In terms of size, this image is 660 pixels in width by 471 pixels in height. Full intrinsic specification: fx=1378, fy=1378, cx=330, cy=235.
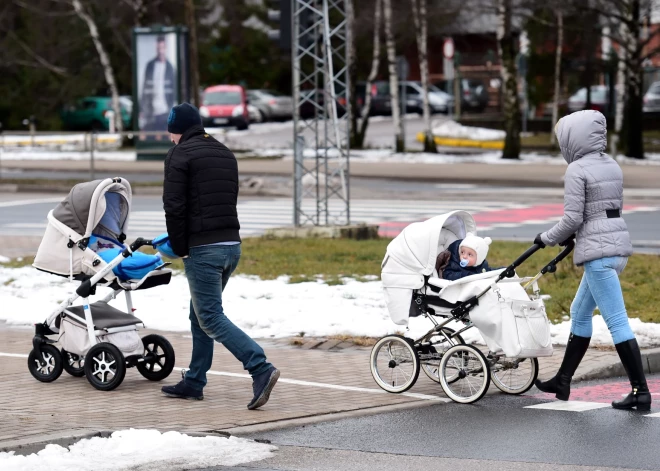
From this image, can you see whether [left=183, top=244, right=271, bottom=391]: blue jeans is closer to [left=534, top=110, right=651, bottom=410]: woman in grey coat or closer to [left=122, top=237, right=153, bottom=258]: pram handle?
[left=122, top=237, right=153, bottom=258]: pram handle

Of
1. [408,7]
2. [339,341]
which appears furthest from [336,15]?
[339,341]

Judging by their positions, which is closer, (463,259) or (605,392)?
(463,259)

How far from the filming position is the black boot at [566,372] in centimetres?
889

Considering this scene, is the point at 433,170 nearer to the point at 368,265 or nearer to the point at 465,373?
the point at 368,265

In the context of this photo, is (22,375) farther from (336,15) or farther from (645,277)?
(336,15)

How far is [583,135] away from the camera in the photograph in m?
8.76

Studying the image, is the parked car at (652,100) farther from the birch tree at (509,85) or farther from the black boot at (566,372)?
the black boot at (566,372)

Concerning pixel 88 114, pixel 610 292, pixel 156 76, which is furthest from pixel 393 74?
pixel 610 292

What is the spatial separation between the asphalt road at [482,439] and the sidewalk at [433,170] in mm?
20016

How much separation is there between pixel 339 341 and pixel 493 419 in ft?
10.2

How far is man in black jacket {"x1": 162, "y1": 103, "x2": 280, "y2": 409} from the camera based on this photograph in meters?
8.54

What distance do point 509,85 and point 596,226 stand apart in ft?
94.3

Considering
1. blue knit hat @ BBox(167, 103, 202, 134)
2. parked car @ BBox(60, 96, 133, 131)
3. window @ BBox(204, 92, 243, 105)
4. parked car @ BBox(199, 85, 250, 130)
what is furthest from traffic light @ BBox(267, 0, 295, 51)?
parked car @ BBox(60, 96, 133, 131)

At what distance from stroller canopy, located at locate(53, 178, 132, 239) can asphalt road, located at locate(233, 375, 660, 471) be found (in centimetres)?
236
